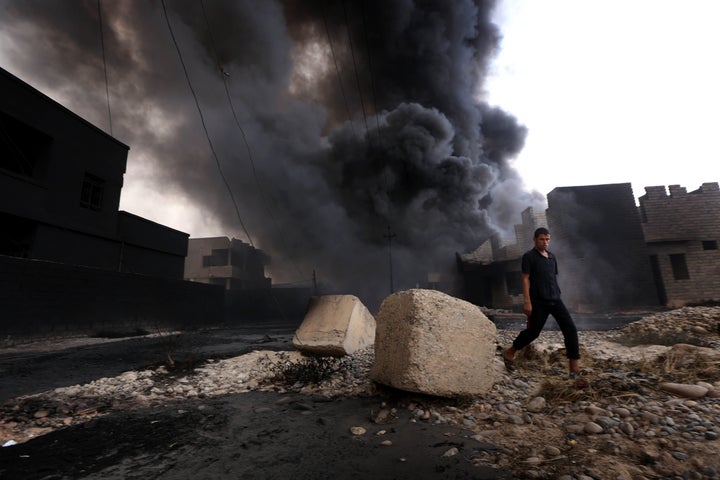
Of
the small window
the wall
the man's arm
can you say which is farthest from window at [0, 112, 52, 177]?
the small window

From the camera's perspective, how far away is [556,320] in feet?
11.2

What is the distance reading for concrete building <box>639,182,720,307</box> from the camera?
52.2 ft

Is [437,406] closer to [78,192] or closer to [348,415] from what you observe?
[348,415]

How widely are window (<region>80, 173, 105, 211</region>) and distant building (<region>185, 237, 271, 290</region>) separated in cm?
2082

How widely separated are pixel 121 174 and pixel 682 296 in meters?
27.4

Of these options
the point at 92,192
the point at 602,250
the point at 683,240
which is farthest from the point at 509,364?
the point at 683,240

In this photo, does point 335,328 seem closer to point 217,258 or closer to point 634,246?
point 634,246

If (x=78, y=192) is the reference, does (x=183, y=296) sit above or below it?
below

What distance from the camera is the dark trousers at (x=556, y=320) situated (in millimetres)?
3361

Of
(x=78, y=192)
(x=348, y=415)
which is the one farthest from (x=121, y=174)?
(x=348, y=415)

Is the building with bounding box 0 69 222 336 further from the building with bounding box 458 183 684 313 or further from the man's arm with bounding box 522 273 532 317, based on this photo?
the building with bounding box 458 183 684 313

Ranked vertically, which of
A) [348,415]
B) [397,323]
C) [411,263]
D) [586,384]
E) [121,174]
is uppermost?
[121,174]

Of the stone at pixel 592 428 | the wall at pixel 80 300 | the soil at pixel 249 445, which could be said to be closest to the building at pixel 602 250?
the stone at pixel 592 428

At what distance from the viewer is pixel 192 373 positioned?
4645mm
